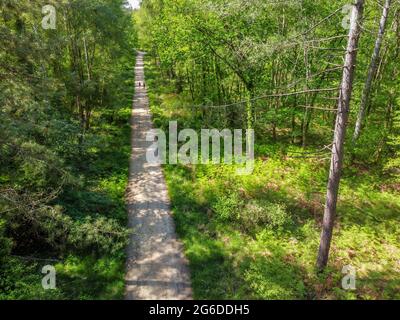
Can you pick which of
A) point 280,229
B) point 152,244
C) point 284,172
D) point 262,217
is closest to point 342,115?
point 280,229

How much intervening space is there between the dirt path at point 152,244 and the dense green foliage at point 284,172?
53cm

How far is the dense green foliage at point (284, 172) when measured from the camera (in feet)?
32.4

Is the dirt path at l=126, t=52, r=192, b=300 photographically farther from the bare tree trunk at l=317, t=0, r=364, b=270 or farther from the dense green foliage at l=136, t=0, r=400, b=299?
the bare tree trunk at l=317, t=0, r=364, b=270

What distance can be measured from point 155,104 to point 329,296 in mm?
22849

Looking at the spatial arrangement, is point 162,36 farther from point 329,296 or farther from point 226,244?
point 329,296

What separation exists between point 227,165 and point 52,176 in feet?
33.8

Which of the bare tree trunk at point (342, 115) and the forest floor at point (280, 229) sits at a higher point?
the bare tree trunk at point (342, 115)

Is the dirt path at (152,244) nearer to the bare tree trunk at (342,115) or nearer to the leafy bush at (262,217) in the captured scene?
the leafy bush at (262,217)

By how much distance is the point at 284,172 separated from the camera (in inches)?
662

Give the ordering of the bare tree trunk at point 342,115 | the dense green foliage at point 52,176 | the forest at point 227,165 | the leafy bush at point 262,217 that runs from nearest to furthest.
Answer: the bare tree trunk at point 342,115 → the dense green foliage at point 52,176 → the forest at point 227,165 → the leafy bush at point 262,217

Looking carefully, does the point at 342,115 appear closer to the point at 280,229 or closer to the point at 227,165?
the point at 280,229

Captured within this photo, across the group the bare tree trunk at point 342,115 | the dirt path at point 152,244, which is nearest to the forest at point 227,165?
the bare tree trunk at point 342,115

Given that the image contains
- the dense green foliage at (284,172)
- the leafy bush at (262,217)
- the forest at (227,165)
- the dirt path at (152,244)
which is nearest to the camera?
the forest at (227,165)
